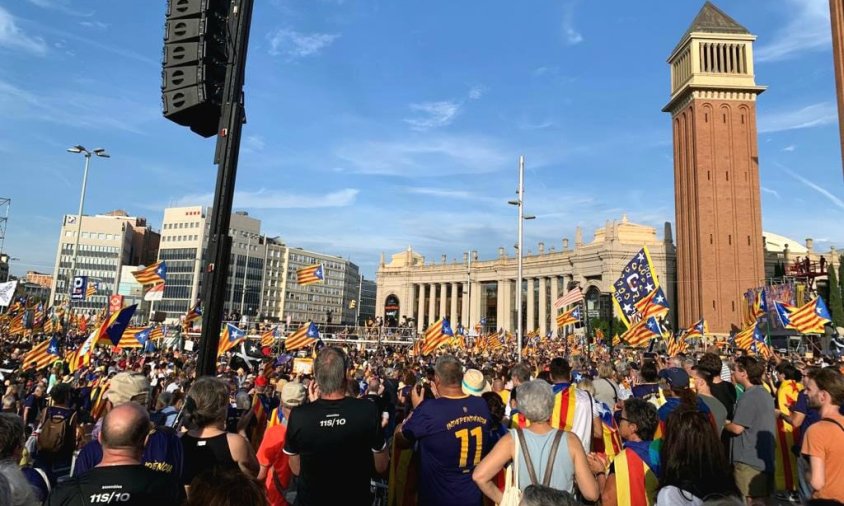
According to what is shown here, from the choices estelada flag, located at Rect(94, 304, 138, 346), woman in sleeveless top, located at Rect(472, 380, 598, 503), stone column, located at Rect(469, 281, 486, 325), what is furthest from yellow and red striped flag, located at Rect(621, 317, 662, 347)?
stone column, located at Rect(469, 281, 486, 325)

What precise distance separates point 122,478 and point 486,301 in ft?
347

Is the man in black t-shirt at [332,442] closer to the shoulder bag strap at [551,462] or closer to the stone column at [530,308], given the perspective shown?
the shoulder bag strap at [551,462]

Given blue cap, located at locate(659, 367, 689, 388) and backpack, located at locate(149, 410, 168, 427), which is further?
backpack, located at locate(149, 410, 168, 427)

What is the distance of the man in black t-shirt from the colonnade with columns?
79721 mm

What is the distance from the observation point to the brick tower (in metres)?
64.6

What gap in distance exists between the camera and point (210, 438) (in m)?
3.89

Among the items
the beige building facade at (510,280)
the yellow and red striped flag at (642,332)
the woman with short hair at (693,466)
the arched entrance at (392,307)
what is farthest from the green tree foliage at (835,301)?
the arched entrance at (392,307)

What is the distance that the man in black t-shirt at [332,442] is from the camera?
4070mm

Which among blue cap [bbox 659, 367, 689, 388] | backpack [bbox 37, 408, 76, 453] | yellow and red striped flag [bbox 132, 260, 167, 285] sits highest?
yellow and red striped flag [bbox 132, 260, 167, 285]

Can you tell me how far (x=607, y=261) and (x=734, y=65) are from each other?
98.2 ft

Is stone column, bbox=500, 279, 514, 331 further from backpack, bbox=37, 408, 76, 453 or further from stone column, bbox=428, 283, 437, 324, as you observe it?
backpack, bbox=37, 408, 76, 453

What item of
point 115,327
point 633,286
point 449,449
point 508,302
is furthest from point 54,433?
point 508,302

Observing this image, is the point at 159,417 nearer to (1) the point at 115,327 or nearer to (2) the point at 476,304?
(1) the point at 115,327

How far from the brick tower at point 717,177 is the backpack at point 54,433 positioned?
68.3 meters
